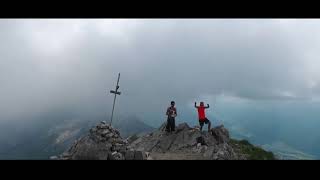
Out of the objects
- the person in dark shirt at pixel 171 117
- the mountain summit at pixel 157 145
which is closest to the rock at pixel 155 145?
the mountain summit at pixel 157 145

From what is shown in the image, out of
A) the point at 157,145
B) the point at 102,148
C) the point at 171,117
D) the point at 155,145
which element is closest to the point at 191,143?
the point at 171,117

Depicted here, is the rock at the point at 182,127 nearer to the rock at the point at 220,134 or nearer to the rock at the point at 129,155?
the rock at the point at 220,134

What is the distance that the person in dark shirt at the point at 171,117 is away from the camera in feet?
103

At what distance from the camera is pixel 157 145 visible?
1344 inches

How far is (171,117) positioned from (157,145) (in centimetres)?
312

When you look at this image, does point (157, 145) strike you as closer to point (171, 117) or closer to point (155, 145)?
point (155, 145)

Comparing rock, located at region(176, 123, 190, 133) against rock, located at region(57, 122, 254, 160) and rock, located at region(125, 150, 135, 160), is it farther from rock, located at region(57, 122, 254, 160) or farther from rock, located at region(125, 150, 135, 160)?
rock, located at region(125, 150, 135, 160)
